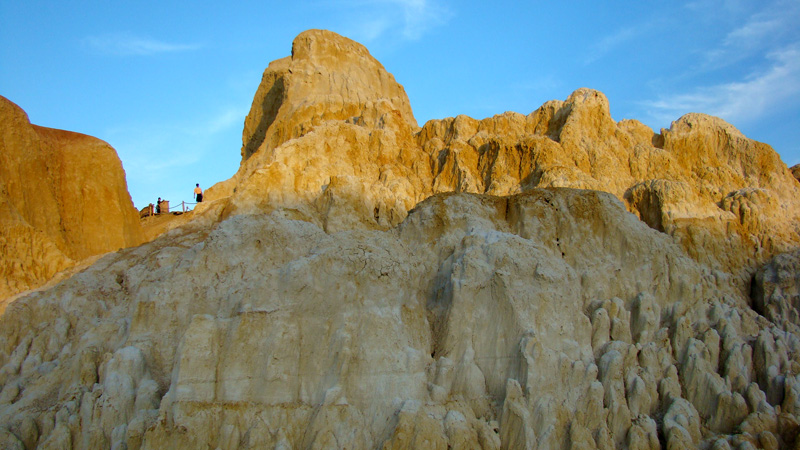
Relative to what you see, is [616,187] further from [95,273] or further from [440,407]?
[95,273]

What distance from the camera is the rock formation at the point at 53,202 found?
2305 centimetres

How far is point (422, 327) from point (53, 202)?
1586cm

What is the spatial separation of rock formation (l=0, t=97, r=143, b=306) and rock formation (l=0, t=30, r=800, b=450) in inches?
106

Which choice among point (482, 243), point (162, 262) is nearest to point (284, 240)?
point (162, 262)

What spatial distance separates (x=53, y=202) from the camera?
83.8 feet

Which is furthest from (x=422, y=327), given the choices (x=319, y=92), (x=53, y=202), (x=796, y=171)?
(x=796, y=171)

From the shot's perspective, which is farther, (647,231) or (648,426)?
(647,231)

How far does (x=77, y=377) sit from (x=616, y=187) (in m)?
20.1

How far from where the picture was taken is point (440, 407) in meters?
16.1

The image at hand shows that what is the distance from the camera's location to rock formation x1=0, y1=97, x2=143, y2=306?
75.6 feet

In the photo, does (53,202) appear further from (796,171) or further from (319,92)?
(796,171)

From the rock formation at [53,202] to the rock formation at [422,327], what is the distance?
8.83 feet

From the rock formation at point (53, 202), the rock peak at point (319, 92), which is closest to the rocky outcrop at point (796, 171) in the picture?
the rock peak at point (319, 92)

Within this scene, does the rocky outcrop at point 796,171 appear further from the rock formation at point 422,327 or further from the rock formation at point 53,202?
the rock formation at point 53,202
